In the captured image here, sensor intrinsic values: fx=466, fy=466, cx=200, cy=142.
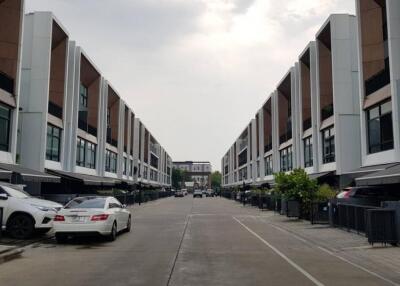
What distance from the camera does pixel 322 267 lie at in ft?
35.1

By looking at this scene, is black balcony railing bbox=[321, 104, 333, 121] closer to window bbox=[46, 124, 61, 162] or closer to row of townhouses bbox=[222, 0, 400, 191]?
row of townhouses bbox=[222, 0, 400, 191]

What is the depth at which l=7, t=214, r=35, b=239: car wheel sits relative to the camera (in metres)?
15.5

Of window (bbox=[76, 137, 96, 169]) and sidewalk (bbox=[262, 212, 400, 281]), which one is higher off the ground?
window (bbox=[76, 137, 96, 169])

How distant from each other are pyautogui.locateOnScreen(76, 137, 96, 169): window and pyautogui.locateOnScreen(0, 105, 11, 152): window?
13212 mm

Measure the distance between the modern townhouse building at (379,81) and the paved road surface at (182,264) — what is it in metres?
10.4

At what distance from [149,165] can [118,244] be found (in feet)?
269

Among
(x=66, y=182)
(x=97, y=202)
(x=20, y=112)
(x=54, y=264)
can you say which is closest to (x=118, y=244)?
(x=97, y=202)

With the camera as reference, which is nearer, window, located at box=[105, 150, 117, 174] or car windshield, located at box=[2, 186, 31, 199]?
car windshield, located at box=[2, 186, 31, 199]

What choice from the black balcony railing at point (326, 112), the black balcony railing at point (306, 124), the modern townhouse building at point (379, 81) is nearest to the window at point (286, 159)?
the black balcony railing at point (306, 124)

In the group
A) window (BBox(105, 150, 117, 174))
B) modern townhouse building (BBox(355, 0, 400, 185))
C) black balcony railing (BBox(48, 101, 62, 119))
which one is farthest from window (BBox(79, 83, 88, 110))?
modern townhouse building (BBox(355, 0, 400, 185))

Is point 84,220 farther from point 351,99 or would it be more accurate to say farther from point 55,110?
point 351,99

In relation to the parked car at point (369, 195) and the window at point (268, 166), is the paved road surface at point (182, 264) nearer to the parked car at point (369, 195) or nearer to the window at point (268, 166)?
the parked car at point (369, 195)

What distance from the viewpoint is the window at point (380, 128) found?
24.2 metres

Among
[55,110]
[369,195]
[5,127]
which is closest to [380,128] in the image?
Result: [369,195]
